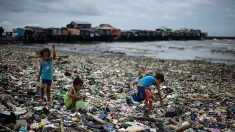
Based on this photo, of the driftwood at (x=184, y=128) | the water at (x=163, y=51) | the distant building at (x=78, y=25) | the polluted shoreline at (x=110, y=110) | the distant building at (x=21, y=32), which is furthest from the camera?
the distant building at (x=78, y=25)

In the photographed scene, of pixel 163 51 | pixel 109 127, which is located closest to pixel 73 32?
pixel 163 51

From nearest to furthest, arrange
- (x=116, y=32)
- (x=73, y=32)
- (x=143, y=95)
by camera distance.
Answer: (x=143, y=95)
(x=73, y=32)
(x=116, y=32)

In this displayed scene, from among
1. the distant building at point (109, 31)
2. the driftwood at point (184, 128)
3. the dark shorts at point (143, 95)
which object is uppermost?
the distant building at point (109, 31)

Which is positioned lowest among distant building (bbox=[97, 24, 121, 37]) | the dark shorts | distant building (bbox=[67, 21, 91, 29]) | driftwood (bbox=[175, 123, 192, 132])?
driftwood (bbox=[175, 123, 192, 132])

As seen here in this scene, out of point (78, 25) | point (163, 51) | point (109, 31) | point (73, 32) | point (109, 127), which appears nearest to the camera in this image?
point (109, 127)

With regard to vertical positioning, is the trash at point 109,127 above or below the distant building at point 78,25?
below

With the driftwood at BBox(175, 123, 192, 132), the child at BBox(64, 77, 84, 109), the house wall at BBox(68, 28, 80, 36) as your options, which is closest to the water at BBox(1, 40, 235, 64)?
the house wall at BBox(68, 28, 80, 36)

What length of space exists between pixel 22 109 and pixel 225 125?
4113 mm

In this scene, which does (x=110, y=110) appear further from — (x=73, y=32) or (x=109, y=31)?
(x=109, y=31)

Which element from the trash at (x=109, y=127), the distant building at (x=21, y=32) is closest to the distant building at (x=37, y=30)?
the distant building at (x=21, y=32)

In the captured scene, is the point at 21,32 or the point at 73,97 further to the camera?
the point at 21,32

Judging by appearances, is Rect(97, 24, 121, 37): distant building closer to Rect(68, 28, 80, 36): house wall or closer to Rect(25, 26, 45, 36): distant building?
Rect(68, 28, 80, 36): house wall

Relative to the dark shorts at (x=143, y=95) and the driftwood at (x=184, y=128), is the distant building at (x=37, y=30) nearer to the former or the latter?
the dark shorts at (x=143, y=95)

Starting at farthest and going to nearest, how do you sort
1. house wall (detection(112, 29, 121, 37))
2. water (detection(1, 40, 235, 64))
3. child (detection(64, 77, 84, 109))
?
Answer: 1. house wall (detection(112, 29, 121, 37))
2. water (detection(1, 40, 235, 64))
3. child (detection(64, 77, 84, 109))
